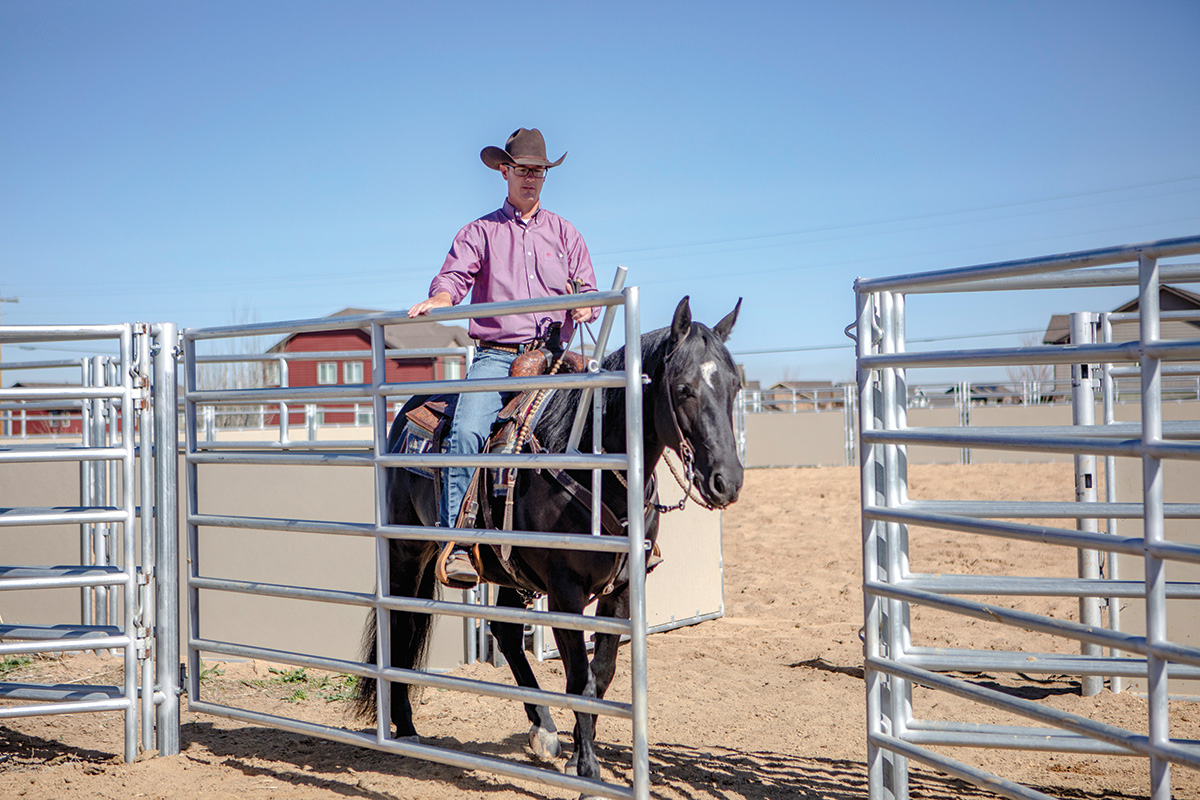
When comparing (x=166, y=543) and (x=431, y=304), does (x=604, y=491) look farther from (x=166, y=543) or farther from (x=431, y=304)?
(x=166, y=543)

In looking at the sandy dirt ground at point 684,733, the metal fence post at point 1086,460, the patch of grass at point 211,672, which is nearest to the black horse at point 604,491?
the sandy dirt ground at point 684,733

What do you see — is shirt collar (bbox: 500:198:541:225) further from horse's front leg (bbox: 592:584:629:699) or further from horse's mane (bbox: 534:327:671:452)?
horse's front leg (bbox: 592:584:629:699)

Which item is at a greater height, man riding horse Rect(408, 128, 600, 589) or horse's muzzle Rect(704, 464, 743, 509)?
man riding horse Rect(408, 128, 600, 589)

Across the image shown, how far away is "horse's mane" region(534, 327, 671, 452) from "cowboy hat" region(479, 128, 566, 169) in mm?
1071

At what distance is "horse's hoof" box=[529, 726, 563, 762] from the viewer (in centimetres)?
390

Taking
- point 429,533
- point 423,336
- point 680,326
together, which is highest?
point 423,336

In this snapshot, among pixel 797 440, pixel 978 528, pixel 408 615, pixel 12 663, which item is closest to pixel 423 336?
pixel 797 440

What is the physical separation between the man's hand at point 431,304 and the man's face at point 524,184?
0.66 m

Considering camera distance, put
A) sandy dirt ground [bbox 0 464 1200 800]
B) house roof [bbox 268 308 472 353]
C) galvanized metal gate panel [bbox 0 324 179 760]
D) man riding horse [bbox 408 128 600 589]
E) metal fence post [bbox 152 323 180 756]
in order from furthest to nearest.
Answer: house roof [bbox 268 308 472 353], man riding horse [bbox 408 128 600 589], metal fence post [bbox 152 323 180 756], galvanized metal gate panel [bbox 0 324 179 760], sandy dirt ground [bbox 0 464 1200 800]

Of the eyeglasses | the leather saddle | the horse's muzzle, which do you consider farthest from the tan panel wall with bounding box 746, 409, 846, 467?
the horse's muzzle

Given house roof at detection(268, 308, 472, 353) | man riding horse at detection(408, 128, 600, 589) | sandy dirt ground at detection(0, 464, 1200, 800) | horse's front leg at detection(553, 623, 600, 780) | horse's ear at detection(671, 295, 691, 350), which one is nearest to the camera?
horse's ear at detection(671, 295, 691, 350)

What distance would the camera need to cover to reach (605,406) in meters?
3.41

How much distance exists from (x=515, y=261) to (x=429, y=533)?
1.40m

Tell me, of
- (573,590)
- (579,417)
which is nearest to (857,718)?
(573,590)
